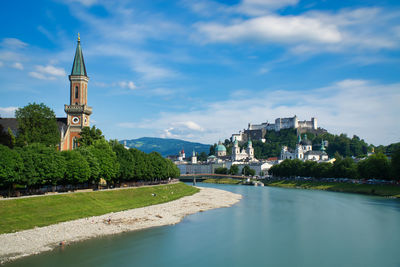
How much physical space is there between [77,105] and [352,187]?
57958mm

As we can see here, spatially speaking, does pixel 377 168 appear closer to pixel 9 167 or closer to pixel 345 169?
pixel 345 169

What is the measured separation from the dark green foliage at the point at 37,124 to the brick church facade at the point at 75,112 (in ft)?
19.7

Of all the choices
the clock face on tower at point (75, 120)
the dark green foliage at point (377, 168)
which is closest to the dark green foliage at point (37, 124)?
the clock face on tower at point (75, 120)

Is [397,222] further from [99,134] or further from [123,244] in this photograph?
[99,134]

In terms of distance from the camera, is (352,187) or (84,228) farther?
(352,187)

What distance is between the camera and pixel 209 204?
2404 inches

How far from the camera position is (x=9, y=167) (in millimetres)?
38375

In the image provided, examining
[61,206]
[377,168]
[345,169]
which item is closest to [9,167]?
[61,206]

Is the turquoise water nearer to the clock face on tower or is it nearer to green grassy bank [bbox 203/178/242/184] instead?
the clock face on tower

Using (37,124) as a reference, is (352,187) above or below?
below

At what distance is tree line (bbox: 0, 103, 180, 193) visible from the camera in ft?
133

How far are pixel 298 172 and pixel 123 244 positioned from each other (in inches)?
3964

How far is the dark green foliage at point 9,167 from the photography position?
1494 inches

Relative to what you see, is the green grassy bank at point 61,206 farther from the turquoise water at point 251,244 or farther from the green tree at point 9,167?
the turquoise water at point 251,244
